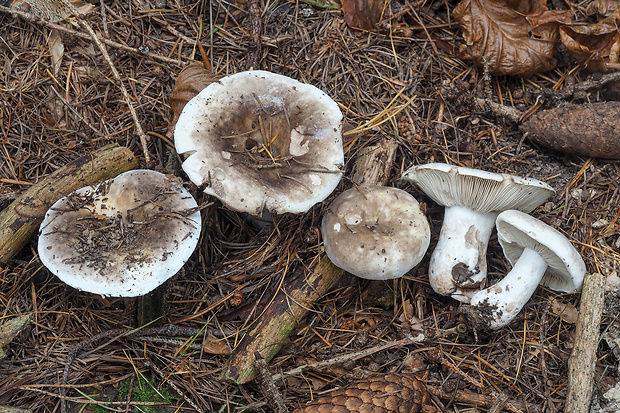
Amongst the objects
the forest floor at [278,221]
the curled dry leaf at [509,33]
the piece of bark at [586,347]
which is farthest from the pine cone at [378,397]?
the curled dry leaf at [509,33]

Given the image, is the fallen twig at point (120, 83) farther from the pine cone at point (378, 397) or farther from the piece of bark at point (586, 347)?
the piece of bark at point (586, 347)

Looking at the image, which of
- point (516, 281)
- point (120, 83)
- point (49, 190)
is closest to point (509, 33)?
point (516, 281)

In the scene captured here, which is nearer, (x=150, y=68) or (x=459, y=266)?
(x=459, y=266)

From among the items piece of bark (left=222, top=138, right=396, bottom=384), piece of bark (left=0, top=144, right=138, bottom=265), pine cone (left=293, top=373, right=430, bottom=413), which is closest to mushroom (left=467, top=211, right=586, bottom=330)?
pine cone (left=293, top=373, right=430, bottom=413)

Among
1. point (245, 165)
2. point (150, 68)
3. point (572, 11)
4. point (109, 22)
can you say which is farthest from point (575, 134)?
point (109, 22)

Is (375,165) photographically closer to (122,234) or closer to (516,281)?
(516,281)

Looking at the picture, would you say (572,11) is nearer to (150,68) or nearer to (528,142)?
(528,142)
